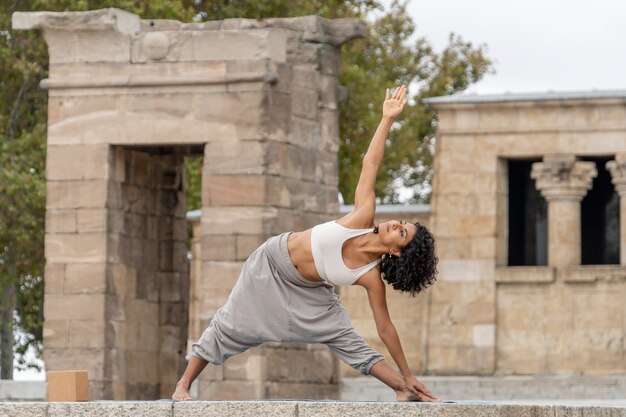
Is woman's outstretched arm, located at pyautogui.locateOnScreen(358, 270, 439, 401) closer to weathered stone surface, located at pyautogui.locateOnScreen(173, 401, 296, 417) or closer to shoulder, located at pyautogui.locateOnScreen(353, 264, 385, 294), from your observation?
shoulder, located at pyautogui.locateOnScreen(353, 264, 385, 294)

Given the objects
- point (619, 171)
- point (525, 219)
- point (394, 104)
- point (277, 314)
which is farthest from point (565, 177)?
point (277, 314)

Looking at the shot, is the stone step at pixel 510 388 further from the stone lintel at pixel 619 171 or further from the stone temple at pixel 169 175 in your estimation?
the stone temple at pixel 169 175

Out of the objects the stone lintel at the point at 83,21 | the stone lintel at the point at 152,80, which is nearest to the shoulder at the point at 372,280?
the stone lintel at the point at 152,80

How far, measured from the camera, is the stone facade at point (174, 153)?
22.8m

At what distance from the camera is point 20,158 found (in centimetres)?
3103

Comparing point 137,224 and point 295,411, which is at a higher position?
point 137,224

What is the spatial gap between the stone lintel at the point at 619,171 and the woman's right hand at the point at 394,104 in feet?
62.9

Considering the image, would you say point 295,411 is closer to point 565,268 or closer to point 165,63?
point 165,63

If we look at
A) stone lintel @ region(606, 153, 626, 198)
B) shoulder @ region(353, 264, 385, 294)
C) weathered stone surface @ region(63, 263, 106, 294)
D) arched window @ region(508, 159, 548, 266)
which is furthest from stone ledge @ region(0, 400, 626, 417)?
arched window @ region(508, 159, 548, 266)

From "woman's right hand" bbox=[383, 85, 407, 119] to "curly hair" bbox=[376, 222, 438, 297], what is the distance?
814 mm

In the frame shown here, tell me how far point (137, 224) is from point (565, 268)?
37.4 ft

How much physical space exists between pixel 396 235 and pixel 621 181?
2000cm

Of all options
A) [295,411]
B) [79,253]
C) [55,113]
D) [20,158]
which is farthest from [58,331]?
[295,411]

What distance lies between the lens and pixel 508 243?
3469cm
